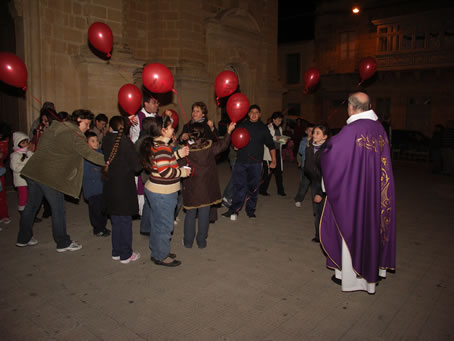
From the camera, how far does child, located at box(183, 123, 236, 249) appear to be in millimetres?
4762

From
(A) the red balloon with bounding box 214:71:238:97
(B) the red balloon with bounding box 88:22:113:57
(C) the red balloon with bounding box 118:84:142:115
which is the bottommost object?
(C) the red balloon with bounding box 118:84:142:115

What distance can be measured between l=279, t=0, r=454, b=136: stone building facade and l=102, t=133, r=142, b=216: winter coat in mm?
20291

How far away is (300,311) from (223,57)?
38.9 feet

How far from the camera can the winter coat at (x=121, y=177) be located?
435 cm

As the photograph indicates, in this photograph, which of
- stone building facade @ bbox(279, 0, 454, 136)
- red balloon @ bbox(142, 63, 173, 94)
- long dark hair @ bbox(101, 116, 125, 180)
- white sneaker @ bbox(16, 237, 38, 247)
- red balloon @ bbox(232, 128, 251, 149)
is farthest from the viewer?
stone building facade @ bbox(279, 0, 454, 136)

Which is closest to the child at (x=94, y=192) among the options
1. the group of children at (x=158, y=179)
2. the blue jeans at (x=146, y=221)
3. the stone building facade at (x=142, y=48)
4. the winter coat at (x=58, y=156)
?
the group of children at (x=158, y=179)

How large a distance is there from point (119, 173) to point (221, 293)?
5.99 ft

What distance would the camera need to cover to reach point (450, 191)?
31.1 ft

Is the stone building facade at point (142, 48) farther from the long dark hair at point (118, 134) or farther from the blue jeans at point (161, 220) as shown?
the blue jeans at point (161, 220)

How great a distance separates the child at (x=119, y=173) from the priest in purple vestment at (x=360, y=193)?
225 centimetres

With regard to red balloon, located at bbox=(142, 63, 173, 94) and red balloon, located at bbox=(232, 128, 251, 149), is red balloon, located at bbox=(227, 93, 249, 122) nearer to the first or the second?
red balloon, located at bbox=(232, 128, 251, 149)

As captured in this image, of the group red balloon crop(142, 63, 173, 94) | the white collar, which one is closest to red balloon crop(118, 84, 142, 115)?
red balloon crop(142, 63, 173, 94)

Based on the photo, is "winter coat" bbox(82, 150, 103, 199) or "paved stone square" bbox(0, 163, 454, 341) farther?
"winter coat" bbox(82, 150, 103, 199)

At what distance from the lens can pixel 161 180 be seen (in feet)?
13.9
